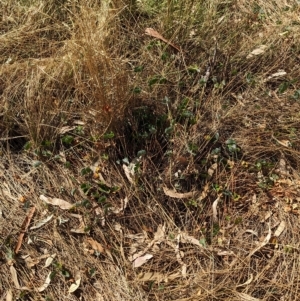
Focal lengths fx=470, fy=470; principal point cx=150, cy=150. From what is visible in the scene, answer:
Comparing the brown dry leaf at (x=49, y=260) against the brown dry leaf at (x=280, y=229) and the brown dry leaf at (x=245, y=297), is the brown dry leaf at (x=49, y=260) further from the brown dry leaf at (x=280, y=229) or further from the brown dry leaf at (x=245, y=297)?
the brown dry leaf at (x=280, y=229)

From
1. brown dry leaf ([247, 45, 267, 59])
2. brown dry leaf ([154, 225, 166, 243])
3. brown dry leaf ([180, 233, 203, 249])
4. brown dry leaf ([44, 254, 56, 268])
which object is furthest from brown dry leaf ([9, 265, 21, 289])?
brown dry leaf ([247, 45, 267, 59])

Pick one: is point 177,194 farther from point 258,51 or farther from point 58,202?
point 258,51

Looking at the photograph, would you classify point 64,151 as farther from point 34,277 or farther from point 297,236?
point 297,236

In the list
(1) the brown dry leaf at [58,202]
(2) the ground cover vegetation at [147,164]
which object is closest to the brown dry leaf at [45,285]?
(2) the ground cover vegetation at [147,164]

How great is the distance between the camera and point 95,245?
231 centimetres

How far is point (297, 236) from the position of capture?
7.76 feet

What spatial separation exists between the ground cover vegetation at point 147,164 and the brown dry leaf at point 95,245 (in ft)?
0.04

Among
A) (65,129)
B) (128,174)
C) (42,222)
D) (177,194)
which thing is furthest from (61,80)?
(177,194)

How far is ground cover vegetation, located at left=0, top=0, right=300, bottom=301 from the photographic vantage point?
2.25 metres

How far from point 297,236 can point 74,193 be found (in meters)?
1.15

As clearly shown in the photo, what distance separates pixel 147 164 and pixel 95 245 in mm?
499

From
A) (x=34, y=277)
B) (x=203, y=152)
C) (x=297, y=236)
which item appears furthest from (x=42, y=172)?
(x=297, y=236)

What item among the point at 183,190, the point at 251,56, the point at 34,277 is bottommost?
the point at 34,277

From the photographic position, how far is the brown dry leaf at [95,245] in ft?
7.52
